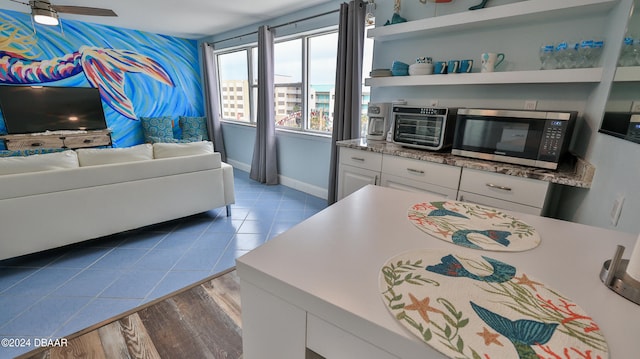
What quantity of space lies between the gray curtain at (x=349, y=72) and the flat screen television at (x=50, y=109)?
423 centimetres

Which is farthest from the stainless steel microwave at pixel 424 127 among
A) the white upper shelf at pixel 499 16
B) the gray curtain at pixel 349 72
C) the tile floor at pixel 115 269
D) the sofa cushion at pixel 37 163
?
the sofa cushion at pixel 37 163

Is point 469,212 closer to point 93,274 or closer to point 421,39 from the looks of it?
point 421,39

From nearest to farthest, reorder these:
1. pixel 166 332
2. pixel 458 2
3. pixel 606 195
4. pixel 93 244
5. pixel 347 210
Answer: pixel 347 210 < pixel 606 195 < pixel 166 332 < pixel 458 2 < pixel 93 244

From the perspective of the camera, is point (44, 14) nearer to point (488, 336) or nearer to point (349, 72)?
point (349, 72)

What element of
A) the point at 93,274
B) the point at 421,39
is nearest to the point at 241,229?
the point at 93,274

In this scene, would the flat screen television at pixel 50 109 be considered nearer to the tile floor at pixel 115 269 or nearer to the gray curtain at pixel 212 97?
the gray curtain at pixel 212 97

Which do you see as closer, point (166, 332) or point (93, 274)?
point (166, 332)

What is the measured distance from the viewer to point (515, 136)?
1.74 meters

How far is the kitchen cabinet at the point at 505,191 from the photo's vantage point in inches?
63.6

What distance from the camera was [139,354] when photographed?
141 centimetres

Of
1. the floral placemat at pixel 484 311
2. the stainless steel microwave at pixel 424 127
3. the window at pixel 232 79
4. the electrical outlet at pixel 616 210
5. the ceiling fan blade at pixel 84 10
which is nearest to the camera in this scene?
the floral placemat at pixel 484 311

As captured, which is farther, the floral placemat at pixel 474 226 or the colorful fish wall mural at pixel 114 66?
the colorful fish wall mural at pixel 114 66

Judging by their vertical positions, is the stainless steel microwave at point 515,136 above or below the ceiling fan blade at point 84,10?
below

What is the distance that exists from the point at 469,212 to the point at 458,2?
A: 2.10m
